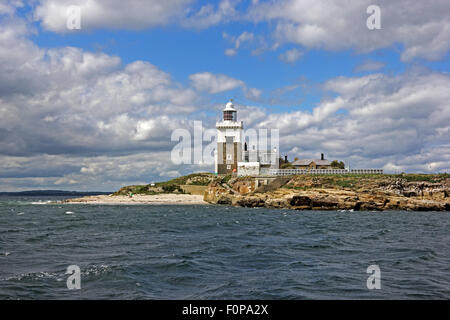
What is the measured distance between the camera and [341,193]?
219 ft

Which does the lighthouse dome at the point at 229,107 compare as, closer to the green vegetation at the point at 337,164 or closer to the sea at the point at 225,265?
the green vegetation at the point at 337,164

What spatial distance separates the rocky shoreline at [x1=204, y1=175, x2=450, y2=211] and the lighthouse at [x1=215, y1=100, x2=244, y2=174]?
18271mm

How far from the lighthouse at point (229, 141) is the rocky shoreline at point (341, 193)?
59.9 feet

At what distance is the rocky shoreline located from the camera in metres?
64.9

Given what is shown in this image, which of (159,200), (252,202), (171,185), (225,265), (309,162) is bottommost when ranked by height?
(159,200)

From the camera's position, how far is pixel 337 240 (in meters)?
28.3

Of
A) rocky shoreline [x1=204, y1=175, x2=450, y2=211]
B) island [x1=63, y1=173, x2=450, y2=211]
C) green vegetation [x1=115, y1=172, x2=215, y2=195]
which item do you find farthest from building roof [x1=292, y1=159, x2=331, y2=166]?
green vegetation [x1=115, y1=172, x2=215, y2=195]

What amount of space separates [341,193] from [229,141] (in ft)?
143

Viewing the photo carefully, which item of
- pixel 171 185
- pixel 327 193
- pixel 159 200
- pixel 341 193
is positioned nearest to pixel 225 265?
pixel 327 193

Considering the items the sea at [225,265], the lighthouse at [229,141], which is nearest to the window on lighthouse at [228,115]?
the lighthouse at [229,141]

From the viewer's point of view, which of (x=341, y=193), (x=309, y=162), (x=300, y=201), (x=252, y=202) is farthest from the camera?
(x=309, y=162)

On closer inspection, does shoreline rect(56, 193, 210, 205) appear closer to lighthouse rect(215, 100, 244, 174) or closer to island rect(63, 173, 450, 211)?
island rect(63, 173, 450, 211)

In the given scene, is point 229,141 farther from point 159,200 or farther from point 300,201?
point 300,201

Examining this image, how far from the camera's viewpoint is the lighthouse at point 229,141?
103938mm
